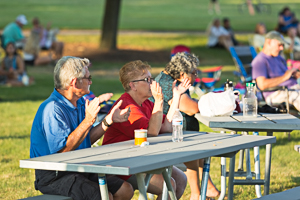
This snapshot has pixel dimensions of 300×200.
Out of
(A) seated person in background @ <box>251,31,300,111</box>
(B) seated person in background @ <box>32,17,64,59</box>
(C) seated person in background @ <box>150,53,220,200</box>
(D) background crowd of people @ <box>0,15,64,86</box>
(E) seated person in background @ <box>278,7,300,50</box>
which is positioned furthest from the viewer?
(E) seated person in background @ <box>278,7,300,50</box>

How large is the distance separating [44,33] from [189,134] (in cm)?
1509

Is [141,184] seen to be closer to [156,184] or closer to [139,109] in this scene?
[156,184]

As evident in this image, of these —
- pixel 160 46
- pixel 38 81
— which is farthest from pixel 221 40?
pixel 38 81

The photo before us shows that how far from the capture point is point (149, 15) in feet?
132

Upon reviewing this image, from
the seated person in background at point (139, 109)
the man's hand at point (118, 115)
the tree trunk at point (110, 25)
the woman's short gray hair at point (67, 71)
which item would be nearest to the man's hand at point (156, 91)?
the seated person in background at point (139, 109)

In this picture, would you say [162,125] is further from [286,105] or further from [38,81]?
[38,81]

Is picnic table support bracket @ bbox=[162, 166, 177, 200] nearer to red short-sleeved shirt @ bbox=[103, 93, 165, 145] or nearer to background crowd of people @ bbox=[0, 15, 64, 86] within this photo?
red short-sleeved shirt @ bbox=[103, 93, 165, 145]

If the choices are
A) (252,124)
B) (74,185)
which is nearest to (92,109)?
(74,185)

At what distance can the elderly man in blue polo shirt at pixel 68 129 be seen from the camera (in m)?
3.65

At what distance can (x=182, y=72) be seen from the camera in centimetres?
516

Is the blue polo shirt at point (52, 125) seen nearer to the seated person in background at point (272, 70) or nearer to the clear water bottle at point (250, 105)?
the clear water bottle at point (250, 105)

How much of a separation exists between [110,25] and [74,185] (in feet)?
53.3

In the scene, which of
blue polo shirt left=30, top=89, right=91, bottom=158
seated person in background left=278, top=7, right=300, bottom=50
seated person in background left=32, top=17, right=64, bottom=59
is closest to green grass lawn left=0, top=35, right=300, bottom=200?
seated person in background left=32, top=17, right=64, bottom=59

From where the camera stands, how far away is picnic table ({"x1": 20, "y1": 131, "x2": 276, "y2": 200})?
10.4 feet
